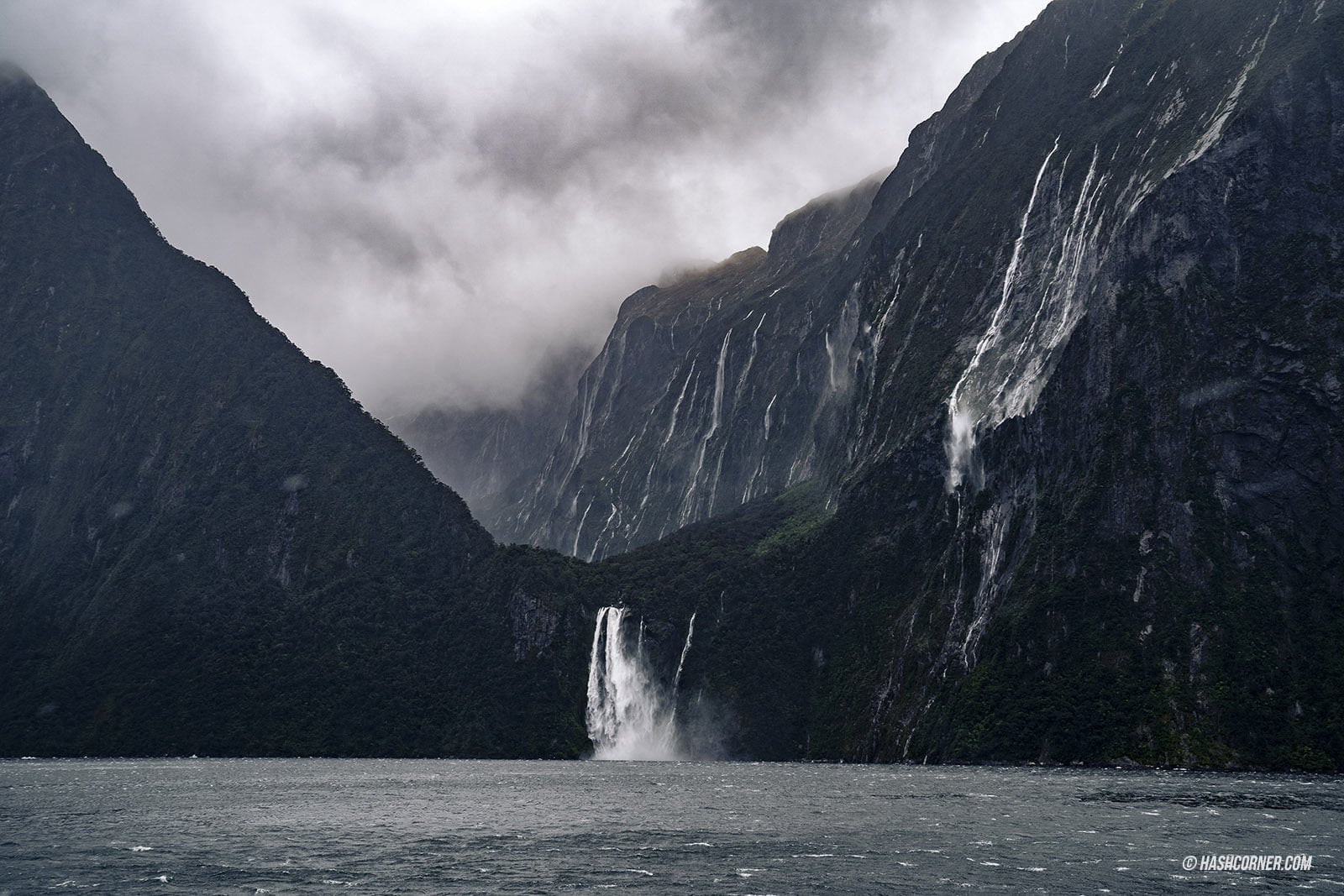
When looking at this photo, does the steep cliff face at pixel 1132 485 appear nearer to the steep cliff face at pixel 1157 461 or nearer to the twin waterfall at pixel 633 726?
the steep cliff face at pixel 1157 461

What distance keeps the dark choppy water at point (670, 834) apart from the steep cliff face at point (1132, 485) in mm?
19621

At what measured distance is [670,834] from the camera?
2687 inches

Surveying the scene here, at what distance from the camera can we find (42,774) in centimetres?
12650

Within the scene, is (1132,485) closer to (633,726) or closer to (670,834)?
(633,726)

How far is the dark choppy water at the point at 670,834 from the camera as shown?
49.4 m

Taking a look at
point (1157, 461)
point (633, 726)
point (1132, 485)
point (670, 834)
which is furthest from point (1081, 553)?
point (670, 834)

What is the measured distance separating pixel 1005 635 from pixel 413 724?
3853 inches

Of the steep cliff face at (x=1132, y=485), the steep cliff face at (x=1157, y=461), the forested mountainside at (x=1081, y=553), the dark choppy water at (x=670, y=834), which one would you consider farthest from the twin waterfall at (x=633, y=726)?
the dark choppy water at (x=670, y=834)

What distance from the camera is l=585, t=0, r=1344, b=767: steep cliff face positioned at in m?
126

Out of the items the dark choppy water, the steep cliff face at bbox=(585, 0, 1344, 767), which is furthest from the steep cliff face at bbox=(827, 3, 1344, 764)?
the dark choppy water

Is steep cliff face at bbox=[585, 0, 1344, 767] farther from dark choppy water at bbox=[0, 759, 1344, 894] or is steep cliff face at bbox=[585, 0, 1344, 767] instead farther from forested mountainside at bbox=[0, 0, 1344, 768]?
dark choppy water at bbox=[0, 759, 1344, 894]

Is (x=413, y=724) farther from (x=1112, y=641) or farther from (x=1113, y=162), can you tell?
(x=1113, y=162)

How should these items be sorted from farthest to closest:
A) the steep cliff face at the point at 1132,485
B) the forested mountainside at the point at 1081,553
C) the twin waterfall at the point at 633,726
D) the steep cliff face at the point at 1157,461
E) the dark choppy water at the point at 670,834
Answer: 1. the twin waterfall at the point at 633,726
2. the forested mountainside at the point at 1081,553
3. the steep cliff face at the point at 1132,485
4. the steep cliff face at the point at 1157,461
5. the dark choppy water at the point at 670,834

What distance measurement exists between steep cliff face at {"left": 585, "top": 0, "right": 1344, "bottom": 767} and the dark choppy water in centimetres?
1962
